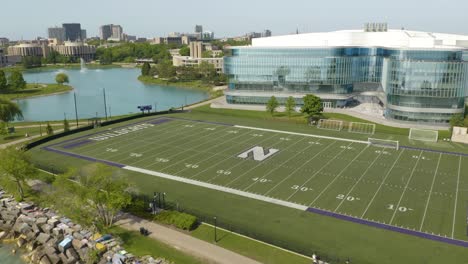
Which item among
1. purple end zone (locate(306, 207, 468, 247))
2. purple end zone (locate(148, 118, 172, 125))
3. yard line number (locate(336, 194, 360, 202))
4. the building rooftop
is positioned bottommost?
purple end zone (locate(306, 207, 468, 247))

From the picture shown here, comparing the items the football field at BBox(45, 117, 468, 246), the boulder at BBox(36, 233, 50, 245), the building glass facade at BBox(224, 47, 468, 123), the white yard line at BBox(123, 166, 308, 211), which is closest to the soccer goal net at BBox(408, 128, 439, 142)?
the football field at BBox(45, 117, 468, 246)

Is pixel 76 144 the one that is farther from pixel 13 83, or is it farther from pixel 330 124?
pixel 13 83

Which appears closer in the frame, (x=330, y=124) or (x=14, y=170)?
(x=14, y=170)

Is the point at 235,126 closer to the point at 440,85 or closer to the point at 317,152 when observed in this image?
the point at 317,152

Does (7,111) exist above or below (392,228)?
above

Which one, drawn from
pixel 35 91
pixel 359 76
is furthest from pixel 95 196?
pixel 35 91

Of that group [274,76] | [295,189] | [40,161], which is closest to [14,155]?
[40,161]

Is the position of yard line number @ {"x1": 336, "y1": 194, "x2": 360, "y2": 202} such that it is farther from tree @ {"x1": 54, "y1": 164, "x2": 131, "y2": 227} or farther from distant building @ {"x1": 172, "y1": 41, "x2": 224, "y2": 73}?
distant building @ {"x1": 172, "y1": 41, "x2": 224, "y2": 73}
